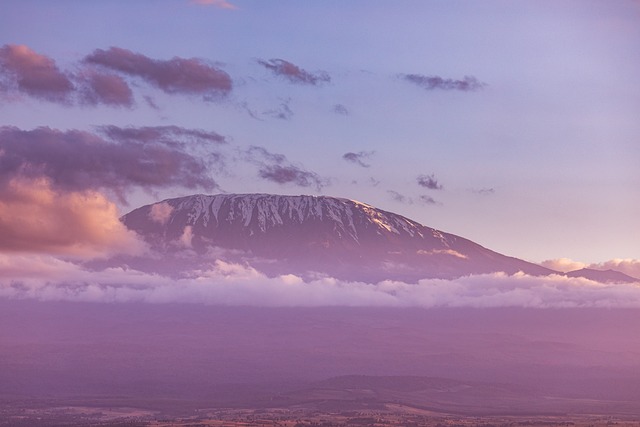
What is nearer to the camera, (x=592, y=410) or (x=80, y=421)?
(x=80, y=421)

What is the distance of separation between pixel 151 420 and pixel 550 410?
58482 millimetres

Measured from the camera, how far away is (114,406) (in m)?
198

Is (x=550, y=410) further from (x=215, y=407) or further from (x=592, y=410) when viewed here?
(x=215, y=407)

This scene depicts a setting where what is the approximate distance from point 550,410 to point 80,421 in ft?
215

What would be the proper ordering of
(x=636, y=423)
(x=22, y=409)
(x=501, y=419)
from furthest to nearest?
(x=22, y=409) → (x=501, y=419) → (x=636, y=423)

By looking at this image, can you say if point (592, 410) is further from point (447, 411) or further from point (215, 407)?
point (215, 407)

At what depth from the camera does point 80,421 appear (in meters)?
169

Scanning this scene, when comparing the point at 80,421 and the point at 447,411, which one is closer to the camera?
the point at 80,421


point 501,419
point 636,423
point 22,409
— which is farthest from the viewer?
point 22,409

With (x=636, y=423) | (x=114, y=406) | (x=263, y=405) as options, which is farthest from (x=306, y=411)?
(x=636, y=423)

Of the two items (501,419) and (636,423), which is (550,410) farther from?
(636,423)

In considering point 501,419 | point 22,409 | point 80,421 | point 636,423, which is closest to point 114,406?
point 22,409

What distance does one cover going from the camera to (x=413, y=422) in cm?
16588

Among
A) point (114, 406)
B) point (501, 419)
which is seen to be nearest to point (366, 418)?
point (501, 419)
